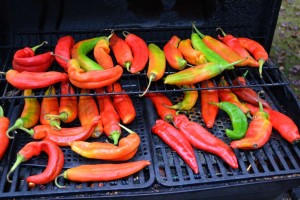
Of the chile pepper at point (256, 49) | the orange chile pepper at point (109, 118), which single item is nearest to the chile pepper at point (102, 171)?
the orange chile pepper at point (109, 118)

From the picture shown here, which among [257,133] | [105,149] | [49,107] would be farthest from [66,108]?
[257,133]

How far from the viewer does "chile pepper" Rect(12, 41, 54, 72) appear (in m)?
2.80

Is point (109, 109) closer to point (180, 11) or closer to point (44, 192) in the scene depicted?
point (44, 192)

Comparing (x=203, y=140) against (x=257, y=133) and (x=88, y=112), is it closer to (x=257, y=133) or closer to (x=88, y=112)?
(x=257, y=133)

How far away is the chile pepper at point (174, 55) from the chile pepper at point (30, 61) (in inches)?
38.8

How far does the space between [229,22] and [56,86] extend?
1696mm

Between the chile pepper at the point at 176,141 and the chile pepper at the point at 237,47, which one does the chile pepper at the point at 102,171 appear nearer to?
the chile pepper at the point at 176,141

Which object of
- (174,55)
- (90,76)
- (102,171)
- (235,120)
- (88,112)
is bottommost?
(102,171)

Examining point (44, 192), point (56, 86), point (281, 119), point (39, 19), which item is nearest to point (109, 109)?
point (56, 86)

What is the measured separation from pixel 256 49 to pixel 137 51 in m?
1.05

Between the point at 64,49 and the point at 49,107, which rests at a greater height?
the point at 64,49

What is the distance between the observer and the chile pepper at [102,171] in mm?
2293

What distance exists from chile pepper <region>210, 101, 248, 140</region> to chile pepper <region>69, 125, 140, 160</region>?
72cm

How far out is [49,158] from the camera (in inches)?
93.3
